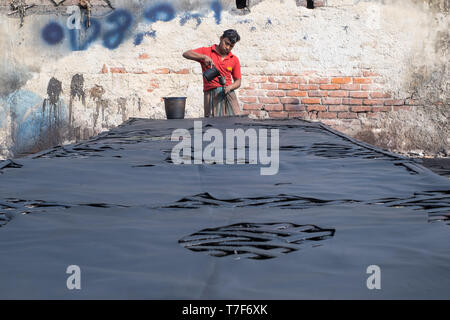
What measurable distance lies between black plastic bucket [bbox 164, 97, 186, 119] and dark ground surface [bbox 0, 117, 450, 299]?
91.2 inches

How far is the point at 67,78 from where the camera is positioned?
5.97 metres

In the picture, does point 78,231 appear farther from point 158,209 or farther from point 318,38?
point 318,38

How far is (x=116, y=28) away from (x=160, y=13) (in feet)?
1.59

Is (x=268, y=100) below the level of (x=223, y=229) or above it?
above

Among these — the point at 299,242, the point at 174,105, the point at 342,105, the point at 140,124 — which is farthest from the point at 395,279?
the point at 342,105

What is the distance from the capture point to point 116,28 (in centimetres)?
599

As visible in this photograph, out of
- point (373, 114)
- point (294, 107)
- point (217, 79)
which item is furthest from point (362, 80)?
point (217, 79)

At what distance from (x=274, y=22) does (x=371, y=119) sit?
1441 millimetres

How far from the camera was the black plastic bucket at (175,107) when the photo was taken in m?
4.59

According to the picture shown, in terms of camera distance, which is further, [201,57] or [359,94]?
[359,94]

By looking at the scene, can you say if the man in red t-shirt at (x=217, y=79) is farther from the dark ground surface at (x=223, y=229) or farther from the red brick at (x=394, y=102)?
the dark ground surface at (x=223, y=229)

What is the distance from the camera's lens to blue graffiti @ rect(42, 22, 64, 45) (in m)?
5.96

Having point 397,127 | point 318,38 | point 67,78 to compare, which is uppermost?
point 318,38

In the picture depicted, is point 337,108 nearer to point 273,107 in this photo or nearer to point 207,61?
point 273,107
